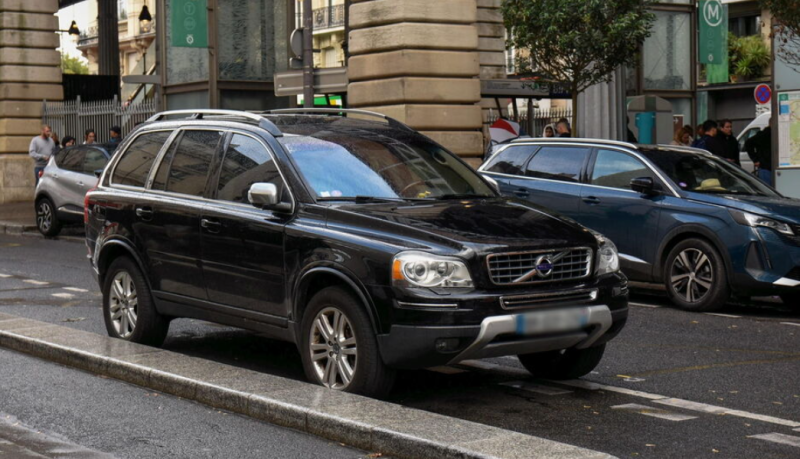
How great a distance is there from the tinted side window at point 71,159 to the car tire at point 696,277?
12.9 meters

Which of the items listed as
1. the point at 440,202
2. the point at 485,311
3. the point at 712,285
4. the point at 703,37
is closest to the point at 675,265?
the point at 712,285

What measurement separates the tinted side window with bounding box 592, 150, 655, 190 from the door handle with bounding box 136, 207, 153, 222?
568 centimetres

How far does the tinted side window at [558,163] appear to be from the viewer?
13.5 m

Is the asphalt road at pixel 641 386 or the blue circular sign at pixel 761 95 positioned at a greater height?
the blue circular sign at pixel 761 95

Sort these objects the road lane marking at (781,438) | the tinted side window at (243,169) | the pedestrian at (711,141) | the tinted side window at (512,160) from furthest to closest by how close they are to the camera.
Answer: the pedestrian at (711,141) → the tinted side window at (512,160) → the tinted side window at (243,169) → the road lane marking at (781,438)

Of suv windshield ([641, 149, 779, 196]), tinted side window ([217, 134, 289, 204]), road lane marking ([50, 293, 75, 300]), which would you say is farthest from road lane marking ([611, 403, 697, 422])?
road lane marking ([50, 293, 75, 300])

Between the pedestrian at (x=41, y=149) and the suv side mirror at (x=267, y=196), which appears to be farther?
the pedestrian at (x=41, y=149)

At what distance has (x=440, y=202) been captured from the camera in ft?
26.2

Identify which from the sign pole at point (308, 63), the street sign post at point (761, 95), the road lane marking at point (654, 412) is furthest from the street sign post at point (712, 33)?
the road lane marking at point (654, 412)

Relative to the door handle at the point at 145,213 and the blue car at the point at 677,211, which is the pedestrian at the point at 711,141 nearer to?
the blue car at the point at 677,211

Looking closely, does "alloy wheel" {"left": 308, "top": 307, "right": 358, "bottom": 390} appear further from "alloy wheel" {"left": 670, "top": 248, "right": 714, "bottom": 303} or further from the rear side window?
"alloy wheel" {"left": 670, "top": 248, "right": 714, "bottom": 303}

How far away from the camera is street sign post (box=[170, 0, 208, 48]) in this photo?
27844mm

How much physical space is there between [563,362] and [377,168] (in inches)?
69.9

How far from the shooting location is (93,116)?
31797 mm
